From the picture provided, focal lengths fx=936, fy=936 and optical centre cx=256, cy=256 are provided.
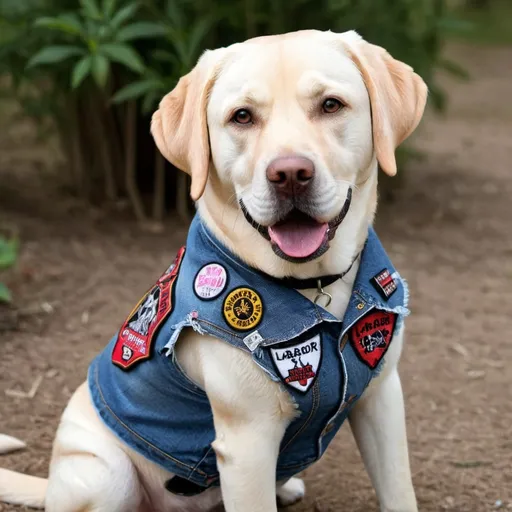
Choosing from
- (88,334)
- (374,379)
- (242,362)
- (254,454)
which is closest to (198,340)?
(242,362)

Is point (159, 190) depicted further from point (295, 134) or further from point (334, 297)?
point (295, 134)

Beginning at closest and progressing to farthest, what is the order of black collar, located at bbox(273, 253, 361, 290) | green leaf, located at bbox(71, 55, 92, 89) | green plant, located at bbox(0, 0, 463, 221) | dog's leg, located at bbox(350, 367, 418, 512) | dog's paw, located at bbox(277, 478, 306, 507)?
black collar, located at bbox(273, 253, 361, 290)
dog's leg, located at bbox(350, 367, 418, 512)
dog's paw, located at bbox(277, 478, 306, 507)
green leaf, located at bbox(71, 55, 92, 89)
green plant, located at bbox(0, 0, 463, 221)

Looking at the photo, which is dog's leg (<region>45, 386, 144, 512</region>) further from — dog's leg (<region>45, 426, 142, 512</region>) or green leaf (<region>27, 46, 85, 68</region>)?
green leaf (<region>27, 46, 85, 68</region>)

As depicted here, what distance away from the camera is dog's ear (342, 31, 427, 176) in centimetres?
261

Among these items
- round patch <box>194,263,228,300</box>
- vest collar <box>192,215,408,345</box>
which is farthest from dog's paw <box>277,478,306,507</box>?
round patch <box>194,263,228,300</box>

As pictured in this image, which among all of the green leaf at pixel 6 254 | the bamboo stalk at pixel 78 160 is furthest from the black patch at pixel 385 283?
the bamboo stalk at pixel 78 160

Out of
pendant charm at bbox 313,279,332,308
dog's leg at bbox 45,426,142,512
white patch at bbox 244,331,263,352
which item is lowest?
dog's leg at bbox 45,426,142,512

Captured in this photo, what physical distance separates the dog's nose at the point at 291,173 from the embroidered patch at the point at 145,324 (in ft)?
1.60

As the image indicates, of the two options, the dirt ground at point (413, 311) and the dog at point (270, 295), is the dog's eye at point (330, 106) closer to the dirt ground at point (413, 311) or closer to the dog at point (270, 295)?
the dog at point (270, 295)

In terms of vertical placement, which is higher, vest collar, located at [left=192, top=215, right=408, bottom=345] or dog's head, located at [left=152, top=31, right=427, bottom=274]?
dog's head, located at [left=152, top=31, right=427, bottom=274]

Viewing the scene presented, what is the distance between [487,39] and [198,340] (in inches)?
565

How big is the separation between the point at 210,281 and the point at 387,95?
73cm

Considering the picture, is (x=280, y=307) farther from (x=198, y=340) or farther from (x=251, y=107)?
(x=251, y=107)

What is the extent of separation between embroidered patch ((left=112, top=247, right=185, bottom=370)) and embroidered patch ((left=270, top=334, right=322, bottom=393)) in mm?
364
